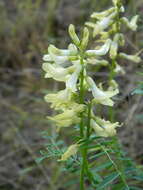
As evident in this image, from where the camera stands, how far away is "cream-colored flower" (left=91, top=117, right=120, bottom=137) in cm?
177

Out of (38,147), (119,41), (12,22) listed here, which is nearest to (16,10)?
(12,22)

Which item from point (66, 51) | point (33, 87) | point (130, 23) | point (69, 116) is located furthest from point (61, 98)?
point (33, 87)

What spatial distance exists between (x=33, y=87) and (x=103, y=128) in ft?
11.4

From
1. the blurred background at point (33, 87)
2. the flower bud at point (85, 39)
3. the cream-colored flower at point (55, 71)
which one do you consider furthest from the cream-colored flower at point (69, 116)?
the blurred background at point (33, 87)

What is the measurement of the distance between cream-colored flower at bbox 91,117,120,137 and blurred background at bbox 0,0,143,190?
1.49 metres

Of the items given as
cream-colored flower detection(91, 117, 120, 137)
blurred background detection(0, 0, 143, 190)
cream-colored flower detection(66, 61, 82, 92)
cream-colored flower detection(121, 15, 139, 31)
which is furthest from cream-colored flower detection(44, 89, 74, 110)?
blurred background detection(0, 0, 143, 190)

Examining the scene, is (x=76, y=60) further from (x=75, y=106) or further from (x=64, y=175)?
(x=64, y=175)

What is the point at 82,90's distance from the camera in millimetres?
1756

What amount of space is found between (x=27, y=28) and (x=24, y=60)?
67cm

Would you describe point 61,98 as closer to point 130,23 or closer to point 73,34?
point 73,34

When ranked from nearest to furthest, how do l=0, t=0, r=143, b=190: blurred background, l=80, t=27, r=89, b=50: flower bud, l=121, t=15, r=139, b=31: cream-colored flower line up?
l=80, t=27, r=89, b=50: flower bud, l=121, t=15, r=139, b=31: cream-colored flower, l=0, t=0, r=143, b=190: blurred background

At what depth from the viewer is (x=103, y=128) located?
1.80 meters

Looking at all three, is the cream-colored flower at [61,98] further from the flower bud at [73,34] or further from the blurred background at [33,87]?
the blurred background at [33,87]

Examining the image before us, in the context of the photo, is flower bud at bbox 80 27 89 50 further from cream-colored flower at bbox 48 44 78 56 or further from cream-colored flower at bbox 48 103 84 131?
cream-colored flower at bbox 48 103 84 131
